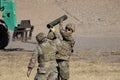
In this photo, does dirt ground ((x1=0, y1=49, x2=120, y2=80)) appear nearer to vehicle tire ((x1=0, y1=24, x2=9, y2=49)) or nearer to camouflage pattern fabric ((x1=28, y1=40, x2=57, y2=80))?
vehicle tire ((x1=0, y1=24, x2=9, y2=49))

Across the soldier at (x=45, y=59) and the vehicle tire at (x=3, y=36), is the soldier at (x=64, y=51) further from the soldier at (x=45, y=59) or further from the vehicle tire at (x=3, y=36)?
the vehicle tire at (x=3, y=36)

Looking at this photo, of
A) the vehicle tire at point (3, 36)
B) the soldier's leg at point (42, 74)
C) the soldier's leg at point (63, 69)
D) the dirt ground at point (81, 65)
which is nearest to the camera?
the soldier's leg at point (42, 74)

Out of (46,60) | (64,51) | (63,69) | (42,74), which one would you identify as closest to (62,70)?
(63,69)

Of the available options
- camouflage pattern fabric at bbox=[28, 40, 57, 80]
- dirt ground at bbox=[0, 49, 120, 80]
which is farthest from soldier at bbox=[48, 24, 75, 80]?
dirt ground at bbox=[0, 49, 120, 80]

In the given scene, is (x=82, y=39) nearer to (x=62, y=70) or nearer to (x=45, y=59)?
(x=62, y=70)

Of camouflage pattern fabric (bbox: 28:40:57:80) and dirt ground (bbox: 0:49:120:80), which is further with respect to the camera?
dirt ground (bbox: 0:49:120:80)

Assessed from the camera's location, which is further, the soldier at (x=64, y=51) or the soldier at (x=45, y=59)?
the soldier at (x=64, y=51)

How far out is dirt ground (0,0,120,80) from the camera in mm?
17173

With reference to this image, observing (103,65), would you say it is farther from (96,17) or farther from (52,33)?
(96,17)

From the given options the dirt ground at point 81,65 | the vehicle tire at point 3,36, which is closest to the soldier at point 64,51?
the dirt ground at point 81,65

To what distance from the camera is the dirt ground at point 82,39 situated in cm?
1717

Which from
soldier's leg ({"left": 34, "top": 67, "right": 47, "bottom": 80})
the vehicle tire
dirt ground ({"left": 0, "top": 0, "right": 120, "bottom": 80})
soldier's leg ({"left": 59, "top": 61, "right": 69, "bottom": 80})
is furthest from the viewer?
the vehicle tire

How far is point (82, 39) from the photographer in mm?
31531

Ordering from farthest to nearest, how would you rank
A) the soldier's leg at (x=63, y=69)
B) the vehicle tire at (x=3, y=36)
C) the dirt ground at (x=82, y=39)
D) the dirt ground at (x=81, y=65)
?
the vehicle tire at (x=3, y=36) → the dirt ground at (x=82, y=39) → the dirt ground at (x=81, y=65) → the soldier's leg at (x=63, y=69)
